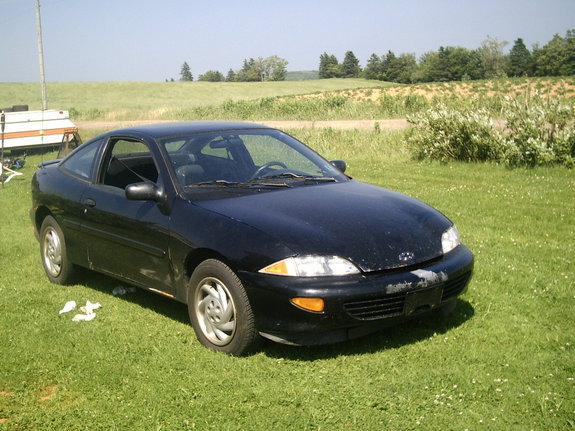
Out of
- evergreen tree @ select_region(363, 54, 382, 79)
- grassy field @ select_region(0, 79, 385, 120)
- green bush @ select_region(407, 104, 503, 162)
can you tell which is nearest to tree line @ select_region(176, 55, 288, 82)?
evergreen tree @ select_region(363, 54, 382, 79)

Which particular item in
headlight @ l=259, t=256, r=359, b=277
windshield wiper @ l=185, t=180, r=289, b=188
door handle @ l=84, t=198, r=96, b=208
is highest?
windshield wiper @ l=185, t=180, r=289, b=188

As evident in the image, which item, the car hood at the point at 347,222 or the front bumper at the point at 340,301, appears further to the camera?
the car hood at the point at 347,222

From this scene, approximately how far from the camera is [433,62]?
11275 centimetres

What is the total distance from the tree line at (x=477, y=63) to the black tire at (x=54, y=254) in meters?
Result: 84.9

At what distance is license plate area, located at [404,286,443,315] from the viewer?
4879 mm

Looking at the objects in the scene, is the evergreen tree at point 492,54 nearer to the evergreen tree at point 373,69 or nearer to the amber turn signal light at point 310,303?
the evergreen tree at point 373,69

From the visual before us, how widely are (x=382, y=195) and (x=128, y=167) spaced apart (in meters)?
2.34

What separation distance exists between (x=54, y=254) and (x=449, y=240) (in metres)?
4.02

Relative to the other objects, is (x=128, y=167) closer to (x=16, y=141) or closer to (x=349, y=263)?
(x=349, y=263)

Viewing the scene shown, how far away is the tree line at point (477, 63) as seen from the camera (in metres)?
89.6

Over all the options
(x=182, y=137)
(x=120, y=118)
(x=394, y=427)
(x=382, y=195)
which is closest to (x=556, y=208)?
(x=382, y=195)

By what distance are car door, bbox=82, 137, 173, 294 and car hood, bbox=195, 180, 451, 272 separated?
0.52 metres

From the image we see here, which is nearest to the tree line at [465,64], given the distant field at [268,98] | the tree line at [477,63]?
the tree line at [477,63]

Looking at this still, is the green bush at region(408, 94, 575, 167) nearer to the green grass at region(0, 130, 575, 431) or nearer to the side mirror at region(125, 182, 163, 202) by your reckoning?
the green grass at region(0, 130, 575, 431)
